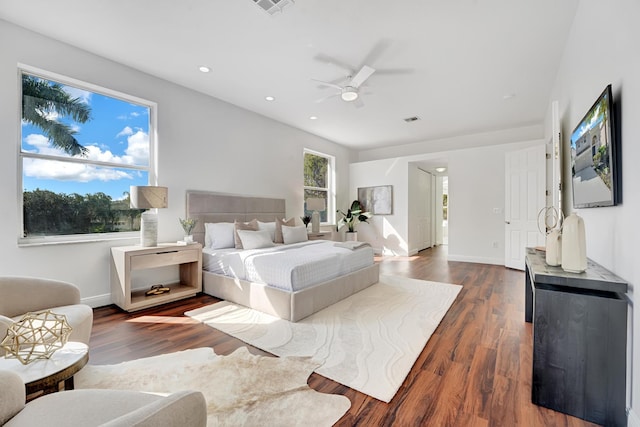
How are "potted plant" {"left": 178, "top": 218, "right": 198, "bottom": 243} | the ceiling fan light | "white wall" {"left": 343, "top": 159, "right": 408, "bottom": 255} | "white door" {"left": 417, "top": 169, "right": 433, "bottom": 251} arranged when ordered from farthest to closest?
"white door" {"left": 417, "top": 169, "right": 433, "bottom": 251} → "white wall" {"left": 343, "top": 159, "right": 408, "bottom": 255} → "potted plant" {"left": 178, "top": 218, "right": 198, "bottom": 243} → the ceiling fan light

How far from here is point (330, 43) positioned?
119 inches

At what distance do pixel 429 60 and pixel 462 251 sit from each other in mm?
4434

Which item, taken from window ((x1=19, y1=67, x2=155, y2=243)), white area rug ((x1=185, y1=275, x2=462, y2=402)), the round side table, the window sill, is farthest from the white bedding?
the round side table

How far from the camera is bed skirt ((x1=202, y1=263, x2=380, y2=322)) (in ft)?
9.34

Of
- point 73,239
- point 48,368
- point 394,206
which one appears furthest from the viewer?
point 394,206

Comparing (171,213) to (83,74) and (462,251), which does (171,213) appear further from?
(462,251)

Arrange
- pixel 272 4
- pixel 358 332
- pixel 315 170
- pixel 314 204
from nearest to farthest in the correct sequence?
pixel 272 4 → pixel 358 332 → pixel 314 204 → pixel 315 170

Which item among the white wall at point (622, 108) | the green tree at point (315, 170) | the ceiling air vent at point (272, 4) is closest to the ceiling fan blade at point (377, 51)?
the ceiling air vent at point (272, 4)

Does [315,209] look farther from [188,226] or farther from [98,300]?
[98,300]

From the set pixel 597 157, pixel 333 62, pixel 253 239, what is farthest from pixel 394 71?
pixel 253 239

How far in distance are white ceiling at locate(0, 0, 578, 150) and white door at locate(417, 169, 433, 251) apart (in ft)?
10.5

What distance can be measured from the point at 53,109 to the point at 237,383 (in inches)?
140

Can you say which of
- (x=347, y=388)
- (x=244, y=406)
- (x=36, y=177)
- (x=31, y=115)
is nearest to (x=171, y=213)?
(x=36, y=177)

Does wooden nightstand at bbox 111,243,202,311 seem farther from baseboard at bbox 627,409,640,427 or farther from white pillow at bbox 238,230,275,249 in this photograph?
baseboard at bbox 627,409,640,427
